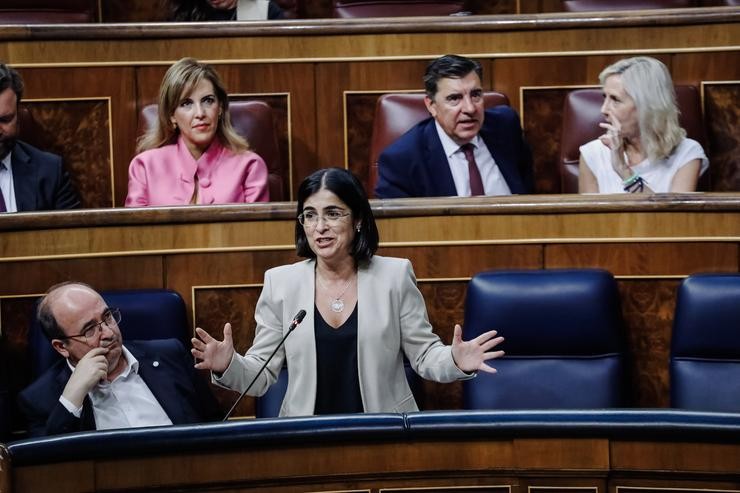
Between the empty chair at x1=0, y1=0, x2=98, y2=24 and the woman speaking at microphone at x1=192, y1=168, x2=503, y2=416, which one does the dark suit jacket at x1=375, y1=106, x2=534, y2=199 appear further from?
the empty chair at x1=0, y1=0, x2=98, y2=24

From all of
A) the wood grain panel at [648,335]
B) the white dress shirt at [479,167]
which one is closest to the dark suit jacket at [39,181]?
the white dress shirt at [479,167]

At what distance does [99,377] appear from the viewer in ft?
3.55

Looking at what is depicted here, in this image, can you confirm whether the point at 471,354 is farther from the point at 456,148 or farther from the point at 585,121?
the point at 585,121

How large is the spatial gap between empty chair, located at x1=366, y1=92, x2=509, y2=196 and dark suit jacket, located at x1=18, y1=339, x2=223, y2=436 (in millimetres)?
431

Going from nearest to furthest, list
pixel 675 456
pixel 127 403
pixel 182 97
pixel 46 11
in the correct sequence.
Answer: pixel 675 456
pixel 127 403
pixel 182 97
pixel 46 11

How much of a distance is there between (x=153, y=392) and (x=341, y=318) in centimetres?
19

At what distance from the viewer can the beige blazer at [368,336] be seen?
3.63ft

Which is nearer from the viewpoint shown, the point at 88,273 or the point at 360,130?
the point at 88,273

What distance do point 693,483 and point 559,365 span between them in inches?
14.7

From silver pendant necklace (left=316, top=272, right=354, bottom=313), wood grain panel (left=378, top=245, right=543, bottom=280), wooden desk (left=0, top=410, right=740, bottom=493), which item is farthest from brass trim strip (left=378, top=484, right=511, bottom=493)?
wood grain panel (left=378, top=245, right=543, bottom=280)

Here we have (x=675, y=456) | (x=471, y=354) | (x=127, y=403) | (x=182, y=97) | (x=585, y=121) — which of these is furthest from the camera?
(x=585, y=121)

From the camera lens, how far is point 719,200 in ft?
4.01

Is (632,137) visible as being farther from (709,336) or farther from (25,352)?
(25,352)

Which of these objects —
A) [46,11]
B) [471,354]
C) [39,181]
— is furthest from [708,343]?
[46,11]
